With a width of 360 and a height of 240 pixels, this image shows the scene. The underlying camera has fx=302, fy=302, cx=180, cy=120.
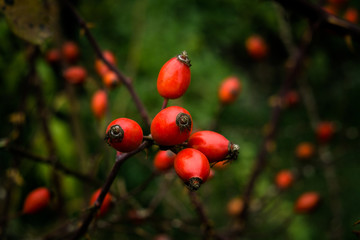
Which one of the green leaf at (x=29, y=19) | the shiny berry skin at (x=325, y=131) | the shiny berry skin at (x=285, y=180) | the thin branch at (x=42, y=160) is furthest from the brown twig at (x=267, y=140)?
the green leaf at (x=29, y=19)

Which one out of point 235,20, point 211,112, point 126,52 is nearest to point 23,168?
point 126,52

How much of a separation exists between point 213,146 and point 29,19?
2.64 feet

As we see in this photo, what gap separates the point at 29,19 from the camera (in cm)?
102

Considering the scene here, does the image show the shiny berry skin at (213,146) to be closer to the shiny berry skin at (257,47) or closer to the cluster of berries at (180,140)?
the cluster of berries at (180,140)

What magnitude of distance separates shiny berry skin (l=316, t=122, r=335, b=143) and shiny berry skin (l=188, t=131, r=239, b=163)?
116 cm

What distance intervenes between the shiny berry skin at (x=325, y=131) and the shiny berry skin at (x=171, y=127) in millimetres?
1255

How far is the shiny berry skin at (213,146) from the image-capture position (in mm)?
624

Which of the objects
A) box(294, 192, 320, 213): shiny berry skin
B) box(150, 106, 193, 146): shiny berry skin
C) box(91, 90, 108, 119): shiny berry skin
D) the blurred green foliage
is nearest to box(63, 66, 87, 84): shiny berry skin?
box(91, 90, 108, 119): shiny berry skin

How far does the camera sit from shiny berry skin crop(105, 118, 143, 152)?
57 cm

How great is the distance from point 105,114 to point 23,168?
574 millimetres

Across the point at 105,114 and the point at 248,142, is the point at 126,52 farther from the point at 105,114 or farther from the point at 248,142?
Answer: the point at 248,142

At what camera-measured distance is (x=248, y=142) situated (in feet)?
6.05

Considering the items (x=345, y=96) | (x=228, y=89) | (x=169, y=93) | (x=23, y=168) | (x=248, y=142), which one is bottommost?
(x=169, y=93)

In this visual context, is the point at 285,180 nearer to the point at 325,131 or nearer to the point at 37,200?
the point at 325,131
